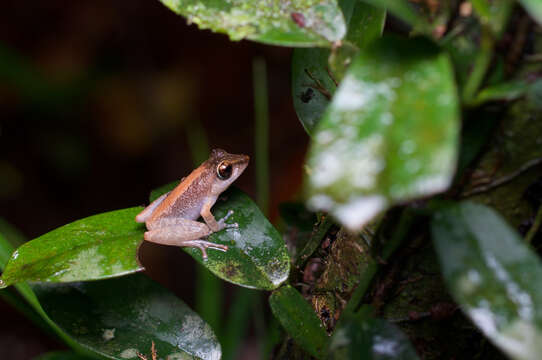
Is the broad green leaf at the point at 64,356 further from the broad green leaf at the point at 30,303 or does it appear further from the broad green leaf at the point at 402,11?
the broad green leaf at the point at 402,11

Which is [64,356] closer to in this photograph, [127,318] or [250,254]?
[127,318]

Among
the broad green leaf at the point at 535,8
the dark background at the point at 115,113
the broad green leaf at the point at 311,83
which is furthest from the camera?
the dark background at the point at 115,113

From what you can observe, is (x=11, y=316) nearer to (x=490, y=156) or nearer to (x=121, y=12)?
(x=121, y=12)

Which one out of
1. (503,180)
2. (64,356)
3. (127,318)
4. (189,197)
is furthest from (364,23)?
(64,356)

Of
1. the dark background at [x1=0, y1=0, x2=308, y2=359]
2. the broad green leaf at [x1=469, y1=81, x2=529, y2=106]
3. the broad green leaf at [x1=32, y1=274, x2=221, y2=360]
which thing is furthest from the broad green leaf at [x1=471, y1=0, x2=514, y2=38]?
the dark background at [x1=0, y1=0, x2=308, y2=359]

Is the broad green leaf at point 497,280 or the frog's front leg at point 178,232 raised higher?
the broad green leaf at point 497,280

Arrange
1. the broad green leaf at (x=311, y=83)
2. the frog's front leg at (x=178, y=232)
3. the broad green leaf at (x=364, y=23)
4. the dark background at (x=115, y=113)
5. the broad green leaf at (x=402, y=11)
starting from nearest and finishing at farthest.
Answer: the broad green leaf at (x=402, y=11), the broad green leaf at (x=364, y=23), the broad green leaf at (x=311, y=83), the frog's front leg at (x=178, y=232), the dark background at (x=115, y=113)

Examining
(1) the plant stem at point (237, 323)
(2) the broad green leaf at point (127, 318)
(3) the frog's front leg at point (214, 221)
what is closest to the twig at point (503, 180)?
(3) the frog's front leg at point (214, 221)
